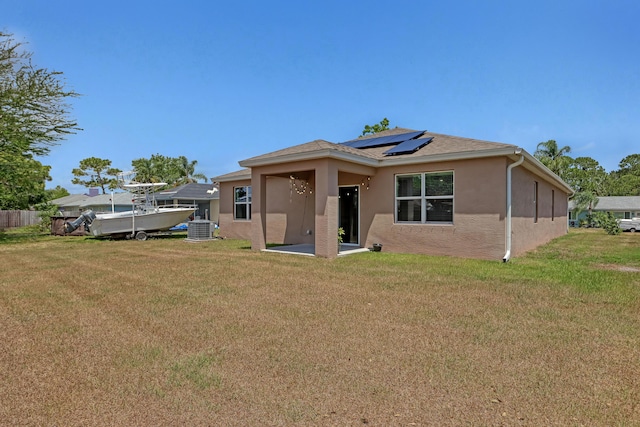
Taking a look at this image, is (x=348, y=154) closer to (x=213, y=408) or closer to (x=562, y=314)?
(x=562, y=314)

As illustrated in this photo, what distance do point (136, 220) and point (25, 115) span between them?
8.14 meters

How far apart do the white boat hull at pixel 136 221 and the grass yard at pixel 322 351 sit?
9.39 metres

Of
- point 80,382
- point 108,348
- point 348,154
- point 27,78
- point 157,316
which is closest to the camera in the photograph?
point 80,382

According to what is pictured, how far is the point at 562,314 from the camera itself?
468 cm

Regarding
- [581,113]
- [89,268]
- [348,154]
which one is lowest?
[89,268]

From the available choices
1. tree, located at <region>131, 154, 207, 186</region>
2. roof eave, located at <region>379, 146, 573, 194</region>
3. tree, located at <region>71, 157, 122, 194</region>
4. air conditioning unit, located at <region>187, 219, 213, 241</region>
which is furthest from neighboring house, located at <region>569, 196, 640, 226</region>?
tree, located at <region>71, 157, 122, 194</region>

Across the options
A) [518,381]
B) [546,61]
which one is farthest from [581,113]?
[518,381]

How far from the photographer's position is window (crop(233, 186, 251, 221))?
1561cm

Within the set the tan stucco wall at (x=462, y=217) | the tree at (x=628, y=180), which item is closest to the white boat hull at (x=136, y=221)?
the tan stucco wall at (x=462, y=217)

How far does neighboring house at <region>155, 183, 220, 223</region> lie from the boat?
32.3ft

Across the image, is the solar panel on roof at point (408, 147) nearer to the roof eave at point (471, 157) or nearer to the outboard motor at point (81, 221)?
the roof eave at point (471, 157)

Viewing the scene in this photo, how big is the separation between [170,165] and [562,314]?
1740 inches

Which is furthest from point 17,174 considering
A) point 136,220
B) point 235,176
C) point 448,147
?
point 448,147

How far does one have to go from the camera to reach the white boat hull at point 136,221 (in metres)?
15.6
